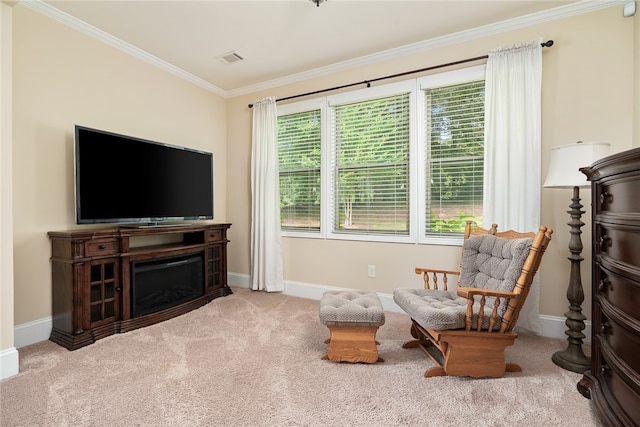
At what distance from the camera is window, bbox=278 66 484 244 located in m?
2.90

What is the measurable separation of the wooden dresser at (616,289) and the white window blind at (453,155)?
1.27m

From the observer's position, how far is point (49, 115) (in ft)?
8.17

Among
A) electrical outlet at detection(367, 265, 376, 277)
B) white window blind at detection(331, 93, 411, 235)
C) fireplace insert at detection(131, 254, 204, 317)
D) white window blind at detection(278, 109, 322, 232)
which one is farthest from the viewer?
white window blind at detection(278, 109, 322, 232)

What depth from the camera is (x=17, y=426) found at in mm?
1452

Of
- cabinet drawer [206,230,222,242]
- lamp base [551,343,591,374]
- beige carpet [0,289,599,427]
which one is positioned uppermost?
cabinet drawer [206,230,222,242]

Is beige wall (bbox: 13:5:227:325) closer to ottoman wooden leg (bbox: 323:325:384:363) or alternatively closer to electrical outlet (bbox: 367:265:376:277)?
ottoman wooden leg (bbox: 323:325:384:363)

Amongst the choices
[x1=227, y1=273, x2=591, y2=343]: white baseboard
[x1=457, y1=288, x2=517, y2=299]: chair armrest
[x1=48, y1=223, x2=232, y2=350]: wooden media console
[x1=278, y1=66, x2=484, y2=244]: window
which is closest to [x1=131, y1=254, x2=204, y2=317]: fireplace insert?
[x1=48, y1=223, x2=232, y2=350]: wooden media console

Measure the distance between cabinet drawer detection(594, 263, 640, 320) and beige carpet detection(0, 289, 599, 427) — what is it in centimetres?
64

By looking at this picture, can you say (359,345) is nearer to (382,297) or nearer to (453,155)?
(382,297)

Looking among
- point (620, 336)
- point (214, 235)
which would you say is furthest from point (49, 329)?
point (620, 336)

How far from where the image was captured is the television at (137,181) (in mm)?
2486

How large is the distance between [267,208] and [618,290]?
3189 mm

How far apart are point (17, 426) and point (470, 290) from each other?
245cm

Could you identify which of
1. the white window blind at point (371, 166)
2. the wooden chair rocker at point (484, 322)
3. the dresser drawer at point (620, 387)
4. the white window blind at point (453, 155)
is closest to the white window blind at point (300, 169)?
the white window blind at point (371, 166)
